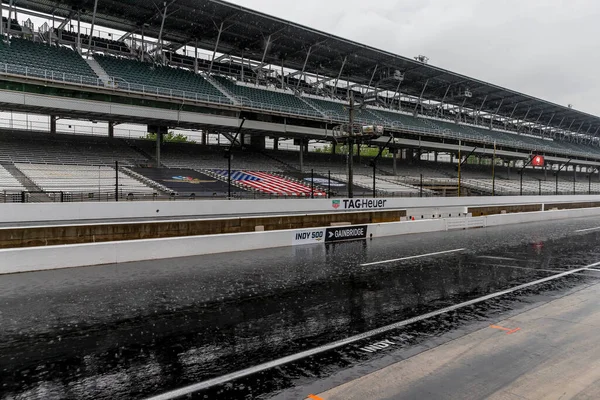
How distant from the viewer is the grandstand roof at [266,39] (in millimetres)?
32969

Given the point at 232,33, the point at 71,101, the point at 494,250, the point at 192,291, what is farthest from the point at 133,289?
the point at 232,33

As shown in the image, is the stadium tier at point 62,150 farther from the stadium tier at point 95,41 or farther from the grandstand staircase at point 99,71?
the stadium tier at point 95,41

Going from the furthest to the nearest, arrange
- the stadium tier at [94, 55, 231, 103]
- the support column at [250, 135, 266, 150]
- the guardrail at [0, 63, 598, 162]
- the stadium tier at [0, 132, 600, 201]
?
the support column at [250, 135, 266, 150] < the stadium tier at [94, 55, 231, 103] < the guardrail at [0, 63, 598, 162] < the stadium tier at [0, 132, 600, 201]

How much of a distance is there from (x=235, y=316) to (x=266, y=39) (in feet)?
118

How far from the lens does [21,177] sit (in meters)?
22.4

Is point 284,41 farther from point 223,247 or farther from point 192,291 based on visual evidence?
point 192,291

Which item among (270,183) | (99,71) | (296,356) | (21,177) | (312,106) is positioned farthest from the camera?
(312,106)

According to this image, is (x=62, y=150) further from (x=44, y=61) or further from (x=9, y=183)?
(x=9, y=183)

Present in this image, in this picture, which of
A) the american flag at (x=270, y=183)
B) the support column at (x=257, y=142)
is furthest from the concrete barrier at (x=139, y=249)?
the support column at (x=257, y=142)

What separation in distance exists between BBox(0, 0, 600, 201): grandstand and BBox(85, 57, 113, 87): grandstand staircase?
15 cm

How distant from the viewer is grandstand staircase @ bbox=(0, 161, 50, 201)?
21078mm

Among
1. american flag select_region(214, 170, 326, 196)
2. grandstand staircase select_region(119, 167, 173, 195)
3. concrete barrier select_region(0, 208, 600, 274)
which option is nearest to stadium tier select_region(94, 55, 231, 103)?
grandstand staircase select_region(119, 167, 173, 195)

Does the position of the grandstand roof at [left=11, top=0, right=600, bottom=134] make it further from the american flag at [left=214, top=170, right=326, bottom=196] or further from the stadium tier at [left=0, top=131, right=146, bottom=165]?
the american flag at [left=214, top=170, right=326, bottom=196]

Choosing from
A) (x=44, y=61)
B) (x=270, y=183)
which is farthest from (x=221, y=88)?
(x=44, y=61)
